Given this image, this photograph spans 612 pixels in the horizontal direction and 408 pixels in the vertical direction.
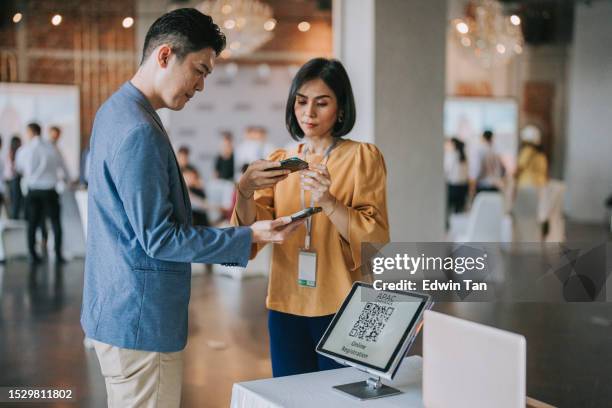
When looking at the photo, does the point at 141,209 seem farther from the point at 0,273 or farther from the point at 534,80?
the point at 534,80

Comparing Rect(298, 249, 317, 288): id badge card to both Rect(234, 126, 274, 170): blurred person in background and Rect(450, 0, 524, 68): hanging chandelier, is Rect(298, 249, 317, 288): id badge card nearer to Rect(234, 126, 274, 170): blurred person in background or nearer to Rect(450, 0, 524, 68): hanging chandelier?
Rect(450, 0, 524, 68): hanging chandelier

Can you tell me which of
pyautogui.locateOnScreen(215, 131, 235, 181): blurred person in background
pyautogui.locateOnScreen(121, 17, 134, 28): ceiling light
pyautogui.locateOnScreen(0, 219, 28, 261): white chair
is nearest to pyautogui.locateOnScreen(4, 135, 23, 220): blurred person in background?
pyautogui.locateOnScreen(0, 219, 28, 261): white chair

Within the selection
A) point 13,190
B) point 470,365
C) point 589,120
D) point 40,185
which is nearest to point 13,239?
point 40,185

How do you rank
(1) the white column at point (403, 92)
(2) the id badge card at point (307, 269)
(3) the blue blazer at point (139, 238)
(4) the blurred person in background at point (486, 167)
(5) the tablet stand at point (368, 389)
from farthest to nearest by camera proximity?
(4) the blurred person in background at point (486, 167)
(1) the white column at point (403, 92)
(2) the id badge card at point (307, 269)
(5) the tablet stand at point (368, 389)
(3) the blue blazer at point (139, 238)

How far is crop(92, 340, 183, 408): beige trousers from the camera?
1.78 metres

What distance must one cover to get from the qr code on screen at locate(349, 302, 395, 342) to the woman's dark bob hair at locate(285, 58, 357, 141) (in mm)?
612

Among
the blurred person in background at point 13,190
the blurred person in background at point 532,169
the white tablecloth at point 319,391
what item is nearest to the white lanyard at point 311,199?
the white tablecloth at point 319,391

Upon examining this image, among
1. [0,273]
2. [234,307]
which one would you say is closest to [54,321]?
[234,307]

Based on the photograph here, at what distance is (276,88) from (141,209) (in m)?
11.8

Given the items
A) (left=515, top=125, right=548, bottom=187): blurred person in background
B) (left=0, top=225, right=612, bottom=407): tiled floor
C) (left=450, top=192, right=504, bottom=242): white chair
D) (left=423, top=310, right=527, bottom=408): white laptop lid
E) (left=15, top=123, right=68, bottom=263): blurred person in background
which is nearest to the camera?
(left=423, top=310, right=527, bottom=408): white laptop lid

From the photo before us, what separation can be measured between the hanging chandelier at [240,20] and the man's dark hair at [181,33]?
780 cm

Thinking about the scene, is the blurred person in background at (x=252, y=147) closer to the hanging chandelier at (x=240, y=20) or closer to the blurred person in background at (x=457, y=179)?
the hanging chandelier at (x=240, y=20)

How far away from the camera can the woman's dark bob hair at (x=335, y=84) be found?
7.47 ft

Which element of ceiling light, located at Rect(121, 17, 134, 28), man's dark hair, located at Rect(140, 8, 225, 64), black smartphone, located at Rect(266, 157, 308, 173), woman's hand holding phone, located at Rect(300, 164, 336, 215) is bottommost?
woman's hand holding phone, located at Rect(300, 164, 336, 215)
